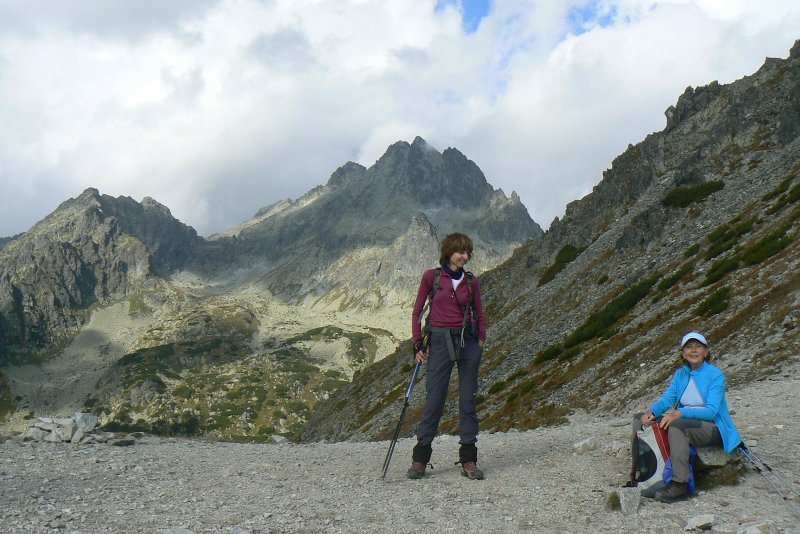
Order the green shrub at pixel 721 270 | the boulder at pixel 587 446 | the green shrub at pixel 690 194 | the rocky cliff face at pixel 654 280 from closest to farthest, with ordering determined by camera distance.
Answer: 1. the boulder at pixel 587 446
2. the rocky cliff face at pixel 654 280
3. the green shrub at pixel 721 270
4. the green shrub at pixel 690 194

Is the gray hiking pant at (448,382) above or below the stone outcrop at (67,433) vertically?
above

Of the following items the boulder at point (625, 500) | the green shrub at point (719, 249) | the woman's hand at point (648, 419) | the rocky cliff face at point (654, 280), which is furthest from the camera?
the green shrub at point (719, 249)

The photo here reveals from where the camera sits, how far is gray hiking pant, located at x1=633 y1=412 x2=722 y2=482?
8.50m

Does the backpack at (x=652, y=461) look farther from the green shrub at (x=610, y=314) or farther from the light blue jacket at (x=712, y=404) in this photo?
the green shrub at (x=610, y=314)

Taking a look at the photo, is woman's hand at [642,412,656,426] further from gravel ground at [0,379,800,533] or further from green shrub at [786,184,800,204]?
green shrub at [786,184,800,204]

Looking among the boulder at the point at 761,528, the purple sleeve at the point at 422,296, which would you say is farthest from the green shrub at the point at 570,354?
Result: the boulder at the point at 761,528

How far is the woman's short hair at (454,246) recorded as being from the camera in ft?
36.2

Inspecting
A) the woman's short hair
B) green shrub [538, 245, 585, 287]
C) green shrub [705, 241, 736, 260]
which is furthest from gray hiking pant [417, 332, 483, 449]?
green shrub [538, 245, 585, 287]

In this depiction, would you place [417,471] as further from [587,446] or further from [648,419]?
[648,419]

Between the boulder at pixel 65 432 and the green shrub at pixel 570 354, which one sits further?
the green shrub at pixel 570 354

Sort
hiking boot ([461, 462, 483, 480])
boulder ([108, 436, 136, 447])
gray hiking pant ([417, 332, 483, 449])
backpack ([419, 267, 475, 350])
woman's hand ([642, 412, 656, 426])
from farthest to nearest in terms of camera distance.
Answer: boulder ([108, 436, 136, 447]), backpack ([419, 267, 475, 350]), gray hiking pant ([417, 332, 483, 449]), hiking boot ([461, 462, 483, 480]), woman's hand ([642, 412, 656, 426])

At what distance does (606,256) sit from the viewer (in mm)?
54812

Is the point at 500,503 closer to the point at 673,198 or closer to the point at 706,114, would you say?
the point at 673,198

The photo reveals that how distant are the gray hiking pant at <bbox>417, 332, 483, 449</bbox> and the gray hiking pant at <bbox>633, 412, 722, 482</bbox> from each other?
147 inches
